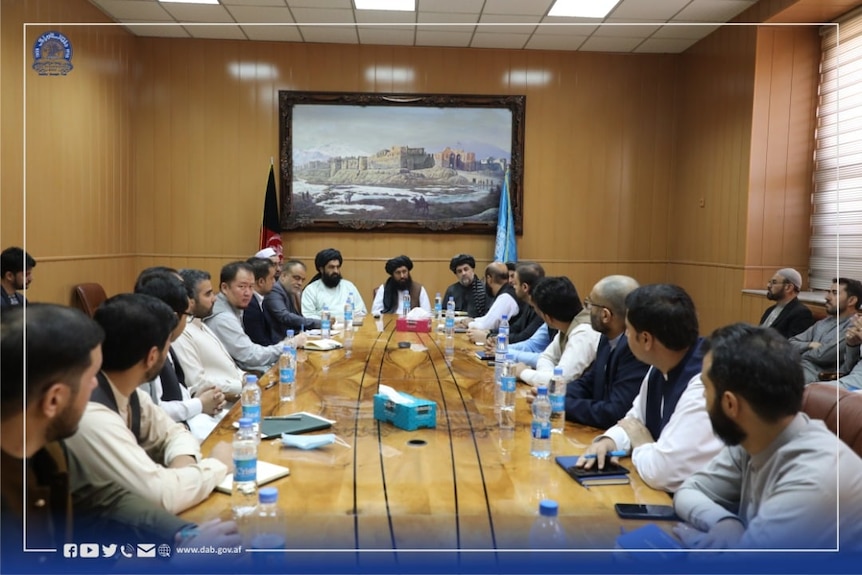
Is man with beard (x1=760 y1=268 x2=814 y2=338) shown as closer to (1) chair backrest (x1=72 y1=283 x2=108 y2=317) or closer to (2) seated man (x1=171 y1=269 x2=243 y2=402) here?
(2) seated man (x1=171 y1=269 x2=243 y2=402)

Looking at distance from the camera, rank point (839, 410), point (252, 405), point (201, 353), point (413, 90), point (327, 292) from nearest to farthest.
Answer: point (839, 410), point (252, 405), point (201, 353), point (327, 292), point (413, 90)

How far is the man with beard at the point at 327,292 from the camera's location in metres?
5.55

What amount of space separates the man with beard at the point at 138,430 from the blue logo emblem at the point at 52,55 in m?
4.37

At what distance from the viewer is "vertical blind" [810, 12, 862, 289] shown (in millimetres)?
4949

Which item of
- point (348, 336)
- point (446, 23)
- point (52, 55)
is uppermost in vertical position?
point (446, 23)

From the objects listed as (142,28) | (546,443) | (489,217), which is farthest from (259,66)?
(546,443)

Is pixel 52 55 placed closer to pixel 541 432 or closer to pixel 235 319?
pixel 235 319

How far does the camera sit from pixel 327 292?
18.6 ft

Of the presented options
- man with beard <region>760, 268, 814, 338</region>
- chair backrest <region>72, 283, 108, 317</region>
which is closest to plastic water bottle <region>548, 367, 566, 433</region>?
man with beard <region>760, 268, 814, 338</region>

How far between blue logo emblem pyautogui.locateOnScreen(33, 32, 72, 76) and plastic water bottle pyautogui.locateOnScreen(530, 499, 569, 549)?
5.27 m

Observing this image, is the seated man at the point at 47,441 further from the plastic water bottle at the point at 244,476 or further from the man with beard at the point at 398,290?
the man with beard at the point at 398,290

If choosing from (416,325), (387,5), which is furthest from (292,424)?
(387,5)

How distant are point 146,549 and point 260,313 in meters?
3.18

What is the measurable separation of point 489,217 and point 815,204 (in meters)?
3.03
